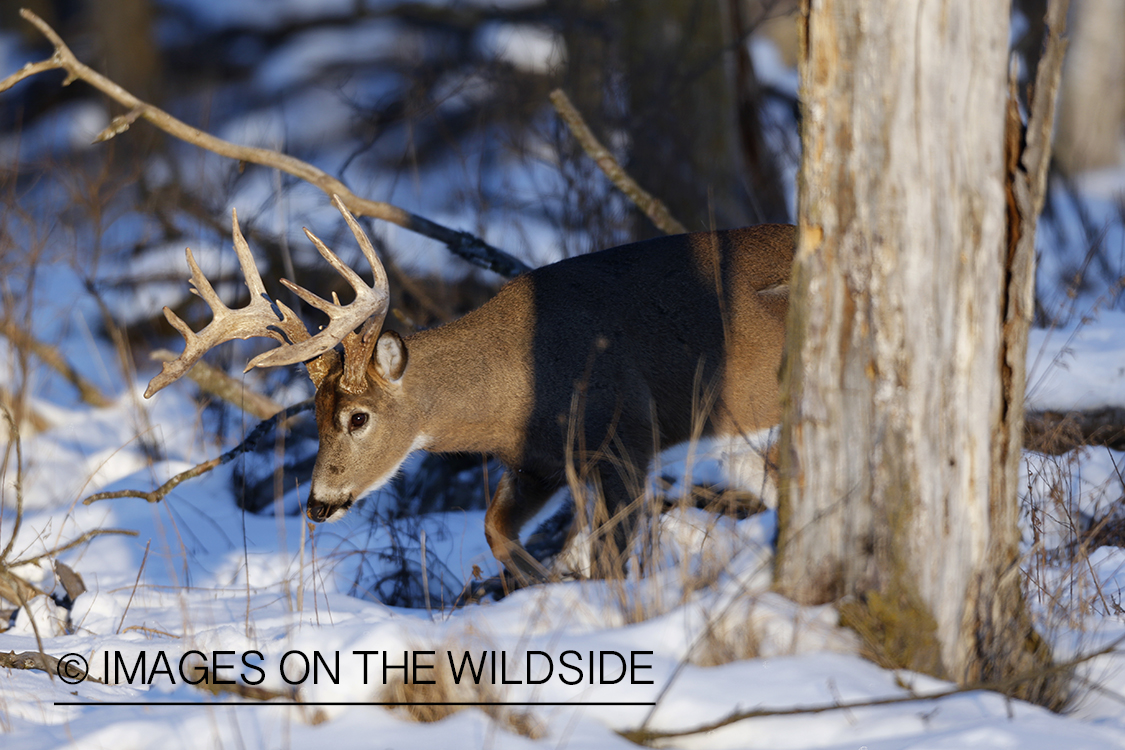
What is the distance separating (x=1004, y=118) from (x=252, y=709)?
254 centimetres

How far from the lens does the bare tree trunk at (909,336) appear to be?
108 inches

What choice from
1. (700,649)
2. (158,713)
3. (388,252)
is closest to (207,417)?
(388,252)

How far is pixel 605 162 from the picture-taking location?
20.6 ft

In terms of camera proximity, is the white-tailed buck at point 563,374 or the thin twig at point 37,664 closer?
the thin twig at point 37,664

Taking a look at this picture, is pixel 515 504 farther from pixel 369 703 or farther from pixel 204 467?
pixel 369 703

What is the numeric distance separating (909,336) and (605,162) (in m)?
3.69

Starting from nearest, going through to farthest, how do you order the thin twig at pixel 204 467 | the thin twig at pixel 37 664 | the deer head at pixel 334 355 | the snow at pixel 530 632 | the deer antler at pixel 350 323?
the snow at pixel 530 632 → the thin twig at pixel 37 664 → the deer antler at pixel 350 323 → the deer head at pixel 334 355 → the thin twig at pixel 204 467

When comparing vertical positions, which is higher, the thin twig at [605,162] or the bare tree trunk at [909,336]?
the thin twig at [605,162]

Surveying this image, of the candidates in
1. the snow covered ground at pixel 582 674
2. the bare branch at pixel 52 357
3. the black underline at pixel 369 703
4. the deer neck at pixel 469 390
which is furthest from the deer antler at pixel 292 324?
the bare branch at pixel 52 357

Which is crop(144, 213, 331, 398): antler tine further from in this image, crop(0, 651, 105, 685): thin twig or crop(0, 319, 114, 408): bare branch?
crop(0, 319, 114, 408): bare branch

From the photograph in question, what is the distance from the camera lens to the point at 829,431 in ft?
9.67

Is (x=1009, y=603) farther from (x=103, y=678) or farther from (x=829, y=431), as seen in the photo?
(x=103, y=678)

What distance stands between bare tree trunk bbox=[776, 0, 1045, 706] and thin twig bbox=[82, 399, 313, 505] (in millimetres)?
3196

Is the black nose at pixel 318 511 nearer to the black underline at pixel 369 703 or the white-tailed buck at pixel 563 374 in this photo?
the white-tailed buck at pixel 563 374
